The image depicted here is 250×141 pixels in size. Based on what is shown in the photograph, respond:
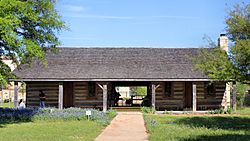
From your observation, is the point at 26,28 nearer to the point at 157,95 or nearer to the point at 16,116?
the point at 16,116

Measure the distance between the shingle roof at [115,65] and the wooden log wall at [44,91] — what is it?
158 centimetres

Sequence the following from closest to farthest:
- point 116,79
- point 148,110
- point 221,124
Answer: point 221,124 < point 116,79 < point 148,110

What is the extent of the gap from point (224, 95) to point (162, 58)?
578 cm

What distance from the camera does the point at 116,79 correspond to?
32.0 m

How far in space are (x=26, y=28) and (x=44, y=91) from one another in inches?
556

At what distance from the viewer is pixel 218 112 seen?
32.0 metres

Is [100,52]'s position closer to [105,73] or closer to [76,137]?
[105,73]

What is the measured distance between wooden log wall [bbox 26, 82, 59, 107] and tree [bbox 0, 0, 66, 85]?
40.8 feet

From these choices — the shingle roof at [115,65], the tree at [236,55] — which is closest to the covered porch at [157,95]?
the shingle roof at [115,65]

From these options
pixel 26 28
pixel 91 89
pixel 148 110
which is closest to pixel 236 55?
pixel 26 28

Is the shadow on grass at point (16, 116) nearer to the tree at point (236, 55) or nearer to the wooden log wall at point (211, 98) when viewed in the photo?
the tree at point (236, 55)

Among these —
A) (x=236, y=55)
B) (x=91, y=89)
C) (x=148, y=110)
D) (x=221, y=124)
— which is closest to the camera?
(x=236, y=55)

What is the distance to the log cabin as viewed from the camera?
32281 mm

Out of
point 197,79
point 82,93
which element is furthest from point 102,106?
point 197,79
